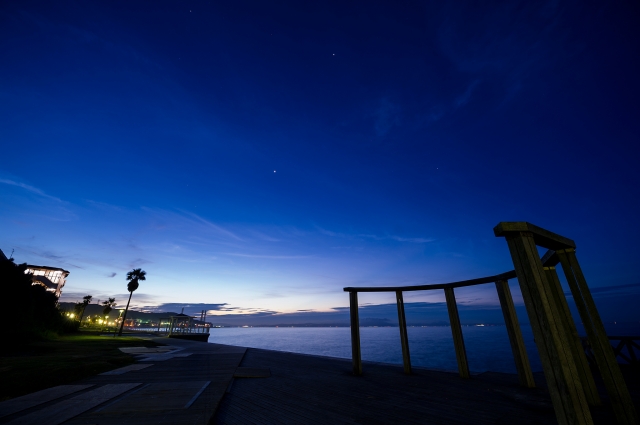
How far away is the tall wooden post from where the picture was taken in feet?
10.4

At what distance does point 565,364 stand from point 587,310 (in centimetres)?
266

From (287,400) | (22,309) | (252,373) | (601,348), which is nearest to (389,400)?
(287,400)

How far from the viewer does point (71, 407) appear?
5.15 meters

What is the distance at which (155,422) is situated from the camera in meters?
4.45

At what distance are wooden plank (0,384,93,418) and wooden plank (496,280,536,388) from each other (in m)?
11.6

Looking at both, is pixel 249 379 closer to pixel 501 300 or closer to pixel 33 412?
pixel 33 412

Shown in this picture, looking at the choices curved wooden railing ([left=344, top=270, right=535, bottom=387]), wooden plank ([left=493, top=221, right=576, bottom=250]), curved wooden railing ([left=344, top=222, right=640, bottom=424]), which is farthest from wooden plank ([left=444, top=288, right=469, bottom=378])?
wooden plank ([left=493, top=221, right=576, bottom=250])

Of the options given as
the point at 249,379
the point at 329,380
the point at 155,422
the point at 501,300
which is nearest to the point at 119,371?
the point at 249,379

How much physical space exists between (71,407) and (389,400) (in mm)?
6894

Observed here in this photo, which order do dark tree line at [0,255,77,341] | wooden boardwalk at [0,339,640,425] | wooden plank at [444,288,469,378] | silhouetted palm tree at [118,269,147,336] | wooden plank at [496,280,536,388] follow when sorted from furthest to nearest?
1. silhouetted palm tree at [118,269,147,336]
2. dark tree line at [0,255,77,341]
3. wooden plank at [444,288,469,378]
4. wooden plank at [496,280,536,388]
5. wooden boardwalk at [0,339,640,425]

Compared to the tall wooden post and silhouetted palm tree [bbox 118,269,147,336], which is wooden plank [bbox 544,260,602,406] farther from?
silhouetted palm tree [bbox 118,269,147,336]

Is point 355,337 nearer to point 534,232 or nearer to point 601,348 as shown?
point 601,348

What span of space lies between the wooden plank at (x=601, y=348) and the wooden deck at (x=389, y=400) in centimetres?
67

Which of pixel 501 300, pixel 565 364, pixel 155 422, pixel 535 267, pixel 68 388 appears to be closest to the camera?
pixel 565 364
